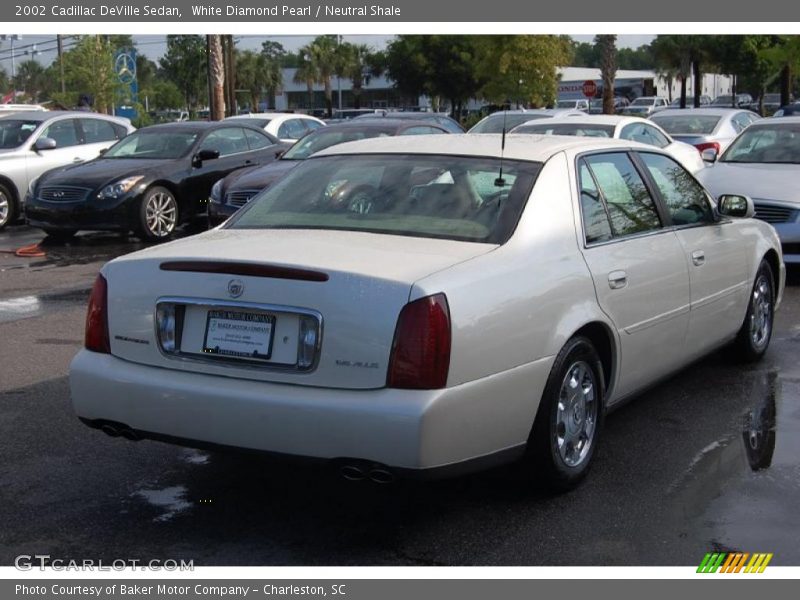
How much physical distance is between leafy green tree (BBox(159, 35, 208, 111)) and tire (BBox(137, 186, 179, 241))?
200 ft

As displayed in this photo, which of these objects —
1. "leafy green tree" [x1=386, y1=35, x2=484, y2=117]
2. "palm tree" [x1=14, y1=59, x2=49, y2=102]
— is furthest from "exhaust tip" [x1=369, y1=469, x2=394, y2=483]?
"palm tree" [x1=14, y1=59, x2=49, y2=102]

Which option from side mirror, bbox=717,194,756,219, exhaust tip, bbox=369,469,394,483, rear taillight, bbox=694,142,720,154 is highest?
rear taillight, bbox=694,142,720,154

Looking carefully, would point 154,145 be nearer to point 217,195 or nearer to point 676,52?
point 217,195

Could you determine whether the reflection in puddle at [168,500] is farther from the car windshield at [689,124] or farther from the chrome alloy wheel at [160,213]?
the car windshield at [689,124]

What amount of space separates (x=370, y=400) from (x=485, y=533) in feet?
2.73

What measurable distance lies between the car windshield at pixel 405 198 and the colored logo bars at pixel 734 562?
1496mm

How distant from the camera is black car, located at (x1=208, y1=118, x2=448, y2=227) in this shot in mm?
12492

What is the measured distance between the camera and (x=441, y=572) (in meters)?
4.00

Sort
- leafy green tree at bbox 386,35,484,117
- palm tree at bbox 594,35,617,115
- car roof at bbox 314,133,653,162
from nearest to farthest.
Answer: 1. car roof at bbox 314,133,653,162
2. palm tree at bbox 594,35,617,115
3. leafy green tree at bbox 386,35,484,117

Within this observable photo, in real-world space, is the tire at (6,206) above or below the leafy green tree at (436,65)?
below

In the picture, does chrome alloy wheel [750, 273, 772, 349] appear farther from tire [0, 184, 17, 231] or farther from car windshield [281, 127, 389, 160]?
tire [0, 184, 17, 231]

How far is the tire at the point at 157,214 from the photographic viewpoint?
13.8 meters

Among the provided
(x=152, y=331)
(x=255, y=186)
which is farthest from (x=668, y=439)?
(x=255, y=186)

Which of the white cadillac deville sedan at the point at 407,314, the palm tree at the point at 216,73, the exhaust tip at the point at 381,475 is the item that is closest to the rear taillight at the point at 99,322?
the white cadillac deville sedan at the point at 407,314
